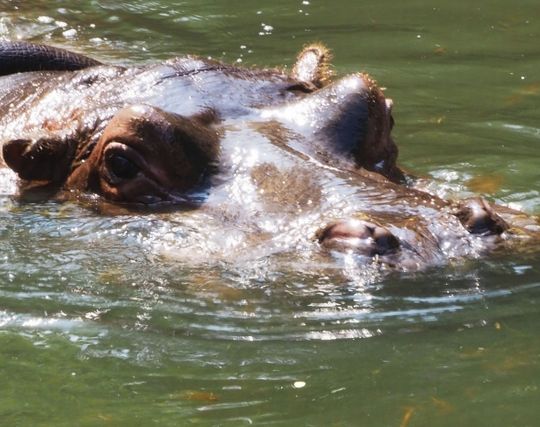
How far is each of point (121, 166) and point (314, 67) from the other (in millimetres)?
1833

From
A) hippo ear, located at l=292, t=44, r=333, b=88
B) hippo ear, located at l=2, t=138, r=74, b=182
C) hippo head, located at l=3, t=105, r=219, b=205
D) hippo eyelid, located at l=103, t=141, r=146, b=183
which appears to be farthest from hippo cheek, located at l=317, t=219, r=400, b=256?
hippo ear, located at l=292, t=44, r=333, b=88

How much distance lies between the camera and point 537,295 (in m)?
Answer: 4.56

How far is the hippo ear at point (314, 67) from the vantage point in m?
6.94

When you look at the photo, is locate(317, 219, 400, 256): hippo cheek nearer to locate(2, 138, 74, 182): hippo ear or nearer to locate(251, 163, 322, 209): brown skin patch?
locate(251, 163, 322, 209): brown skin patch

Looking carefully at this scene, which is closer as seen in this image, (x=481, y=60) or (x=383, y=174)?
(x=383, y=174)

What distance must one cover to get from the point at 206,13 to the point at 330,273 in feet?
27.0

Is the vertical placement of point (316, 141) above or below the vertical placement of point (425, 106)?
above

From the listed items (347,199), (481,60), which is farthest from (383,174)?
(481,60)

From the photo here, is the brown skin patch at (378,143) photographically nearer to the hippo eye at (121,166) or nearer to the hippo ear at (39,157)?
the hippo eye at (121,166)

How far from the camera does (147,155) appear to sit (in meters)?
5.47

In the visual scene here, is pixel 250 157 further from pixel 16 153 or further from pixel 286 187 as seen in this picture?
pixel 16 153

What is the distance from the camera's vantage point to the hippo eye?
5547 millimetres

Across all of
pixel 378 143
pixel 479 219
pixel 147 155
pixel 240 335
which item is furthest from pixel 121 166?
pixel 479 219

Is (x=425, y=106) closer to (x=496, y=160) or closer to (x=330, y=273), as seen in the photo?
(x=496, y=160)
